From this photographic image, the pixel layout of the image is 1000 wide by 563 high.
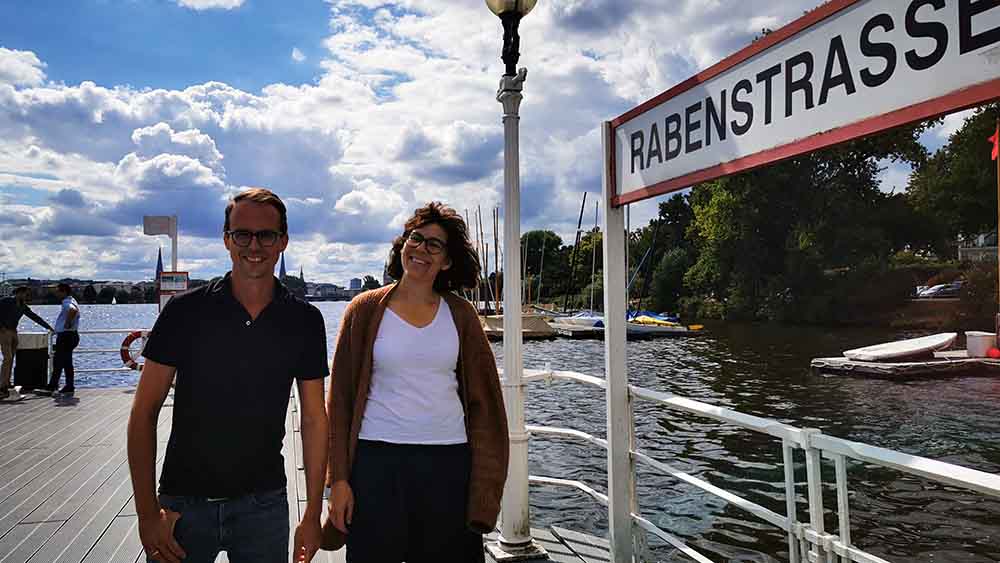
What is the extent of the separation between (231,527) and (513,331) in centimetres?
202

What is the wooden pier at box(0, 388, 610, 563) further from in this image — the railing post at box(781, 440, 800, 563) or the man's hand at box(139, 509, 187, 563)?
the man's hand at box(139, 509, 187, 563)

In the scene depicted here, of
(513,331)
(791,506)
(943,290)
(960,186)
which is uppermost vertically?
(960,186)

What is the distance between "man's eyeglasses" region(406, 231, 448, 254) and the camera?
2.28 metres

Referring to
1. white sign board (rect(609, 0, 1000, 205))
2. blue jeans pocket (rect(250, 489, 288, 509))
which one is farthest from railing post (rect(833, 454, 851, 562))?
blue jeans pocket (rect(250, 489, 288, 509))

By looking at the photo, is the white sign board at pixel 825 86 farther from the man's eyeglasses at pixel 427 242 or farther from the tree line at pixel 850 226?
the tree line at pixel 850 226

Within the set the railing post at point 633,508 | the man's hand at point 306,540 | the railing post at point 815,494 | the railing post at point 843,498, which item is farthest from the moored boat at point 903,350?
the man's hand at point 306,540

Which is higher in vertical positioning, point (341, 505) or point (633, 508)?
point (341, 505)

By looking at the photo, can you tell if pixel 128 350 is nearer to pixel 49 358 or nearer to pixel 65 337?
pixel 49 358

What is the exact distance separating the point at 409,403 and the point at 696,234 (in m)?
65.9

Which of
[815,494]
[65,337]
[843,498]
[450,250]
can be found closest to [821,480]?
[815,494]

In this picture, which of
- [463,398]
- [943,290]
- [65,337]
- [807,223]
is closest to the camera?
[463,398]

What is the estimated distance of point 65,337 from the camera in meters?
9.59

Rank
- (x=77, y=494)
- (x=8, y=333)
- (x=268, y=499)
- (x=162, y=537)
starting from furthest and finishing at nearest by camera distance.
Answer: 1. (x=8, y=333)
2. (x=77, y=494)
3. (x=268, y=499)
4. (x=162, y=537)

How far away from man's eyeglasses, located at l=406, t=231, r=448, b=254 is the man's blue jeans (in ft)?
2.70
